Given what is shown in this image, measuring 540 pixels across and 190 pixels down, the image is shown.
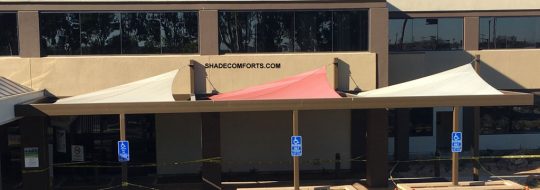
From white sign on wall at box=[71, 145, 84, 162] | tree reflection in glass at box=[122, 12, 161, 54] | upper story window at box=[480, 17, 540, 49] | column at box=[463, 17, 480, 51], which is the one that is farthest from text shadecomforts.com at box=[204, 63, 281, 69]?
upper story window at box=[480, 17, 540, 49]

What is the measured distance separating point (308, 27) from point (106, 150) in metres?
7.85

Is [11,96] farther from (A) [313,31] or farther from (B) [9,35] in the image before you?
(A) [313,31]

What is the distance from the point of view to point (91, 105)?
46.2 ft

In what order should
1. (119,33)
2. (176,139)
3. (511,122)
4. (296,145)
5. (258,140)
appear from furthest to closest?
(511,122)
(258,140)
(176,139)
(119,33)
(296,145)

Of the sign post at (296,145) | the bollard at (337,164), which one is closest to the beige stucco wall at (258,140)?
the bollard at (337,164)

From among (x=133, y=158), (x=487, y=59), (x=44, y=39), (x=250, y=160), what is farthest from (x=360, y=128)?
(x=44, y=39)

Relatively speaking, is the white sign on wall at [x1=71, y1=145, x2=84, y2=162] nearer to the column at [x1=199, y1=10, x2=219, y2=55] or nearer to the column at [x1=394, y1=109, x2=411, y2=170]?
the column at [x1=199, y1=10, x2=219, y2=55]

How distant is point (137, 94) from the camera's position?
14.9m

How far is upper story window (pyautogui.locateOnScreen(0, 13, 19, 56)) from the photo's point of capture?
1672cm

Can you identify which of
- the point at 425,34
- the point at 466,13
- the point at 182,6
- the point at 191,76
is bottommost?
the point at 191,76

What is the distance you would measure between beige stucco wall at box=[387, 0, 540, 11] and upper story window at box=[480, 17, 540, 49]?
0.45 m

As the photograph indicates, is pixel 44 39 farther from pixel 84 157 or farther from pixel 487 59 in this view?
pixel 487 59

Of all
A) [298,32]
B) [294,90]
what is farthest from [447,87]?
[298,32]

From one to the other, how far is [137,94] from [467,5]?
13.0 metres
